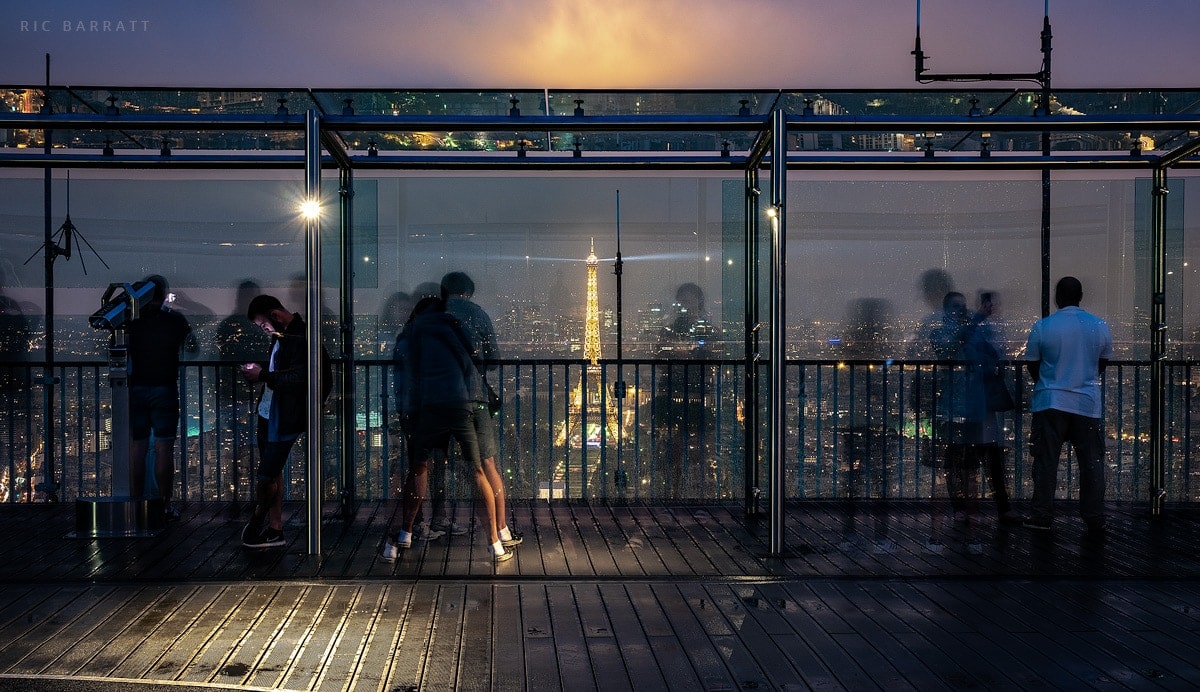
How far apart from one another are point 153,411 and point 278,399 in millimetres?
1493

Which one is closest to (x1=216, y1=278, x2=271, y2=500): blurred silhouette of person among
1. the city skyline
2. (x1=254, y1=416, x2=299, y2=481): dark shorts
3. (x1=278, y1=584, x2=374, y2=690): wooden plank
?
(x1=254, y1=416, x2=299, y2=481): dark shorts

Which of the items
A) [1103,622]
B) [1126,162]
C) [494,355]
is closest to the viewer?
[1103,622]

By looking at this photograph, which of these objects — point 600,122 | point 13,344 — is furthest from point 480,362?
point 13,344

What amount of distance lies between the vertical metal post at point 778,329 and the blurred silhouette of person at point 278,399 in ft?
8.91

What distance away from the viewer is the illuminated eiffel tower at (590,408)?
793 centimetres

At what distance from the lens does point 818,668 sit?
383 cm

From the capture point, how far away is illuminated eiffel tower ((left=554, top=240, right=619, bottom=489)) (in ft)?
26.0

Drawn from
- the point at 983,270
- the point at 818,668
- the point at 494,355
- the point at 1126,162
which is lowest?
the point at 818,668

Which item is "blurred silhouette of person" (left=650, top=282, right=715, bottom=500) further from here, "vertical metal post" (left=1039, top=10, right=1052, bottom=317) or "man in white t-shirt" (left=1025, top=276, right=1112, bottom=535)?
"vertical metal post" (left=1039, top=10, right=1052, bottom=317)

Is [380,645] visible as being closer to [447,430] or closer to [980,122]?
[447,430]

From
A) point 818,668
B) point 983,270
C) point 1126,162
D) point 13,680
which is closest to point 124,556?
point 13,680

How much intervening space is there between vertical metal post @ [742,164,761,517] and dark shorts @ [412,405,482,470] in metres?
2.18

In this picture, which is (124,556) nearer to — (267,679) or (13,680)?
(13,680)

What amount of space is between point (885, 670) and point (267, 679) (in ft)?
7.79
